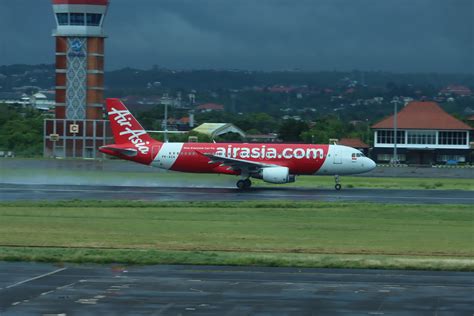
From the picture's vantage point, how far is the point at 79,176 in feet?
226

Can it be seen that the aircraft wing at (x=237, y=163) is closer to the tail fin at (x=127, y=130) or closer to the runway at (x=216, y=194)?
the runway at (x=216, y=194)

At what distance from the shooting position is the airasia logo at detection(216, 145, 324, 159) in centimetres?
6288

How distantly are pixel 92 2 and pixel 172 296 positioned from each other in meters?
105

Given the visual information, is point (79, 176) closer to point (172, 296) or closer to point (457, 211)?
point (457, 211)

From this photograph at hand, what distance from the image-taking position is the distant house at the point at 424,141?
121 metres

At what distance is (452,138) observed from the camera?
402 ft

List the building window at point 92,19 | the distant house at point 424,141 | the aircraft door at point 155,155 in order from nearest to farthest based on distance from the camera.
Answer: the aircraft door at point 155,155 < the distant house at point 424,141 < the building window at point 92,19

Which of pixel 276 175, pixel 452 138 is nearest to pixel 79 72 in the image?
pixel 452 138

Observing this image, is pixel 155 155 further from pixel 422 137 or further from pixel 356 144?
pixel 422 137

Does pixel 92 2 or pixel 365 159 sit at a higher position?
pixel 92 2

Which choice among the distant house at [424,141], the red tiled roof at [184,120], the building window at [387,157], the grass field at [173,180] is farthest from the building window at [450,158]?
the red tiled roof at [184,120]

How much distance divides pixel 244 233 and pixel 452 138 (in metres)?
89.4

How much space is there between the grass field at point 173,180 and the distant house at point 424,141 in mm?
47473

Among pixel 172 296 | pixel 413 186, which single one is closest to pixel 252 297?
pixel 172 296
